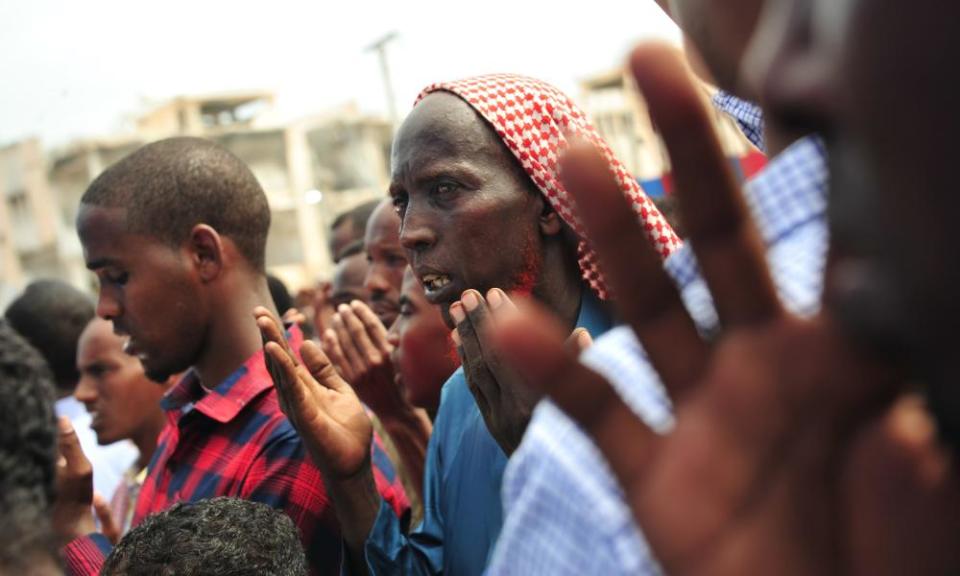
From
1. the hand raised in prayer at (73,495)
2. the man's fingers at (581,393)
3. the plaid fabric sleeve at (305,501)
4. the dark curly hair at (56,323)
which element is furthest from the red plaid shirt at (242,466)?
the dark curly hair at (56,323)

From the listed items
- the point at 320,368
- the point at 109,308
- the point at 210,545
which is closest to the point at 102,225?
the point at 109,308

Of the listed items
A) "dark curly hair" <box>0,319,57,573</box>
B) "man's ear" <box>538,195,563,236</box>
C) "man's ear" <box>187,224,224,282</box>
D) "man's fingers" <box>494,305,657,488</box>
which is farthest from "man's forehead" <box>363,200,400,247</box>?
"man's fingers" <box>494,305,657,488</box>

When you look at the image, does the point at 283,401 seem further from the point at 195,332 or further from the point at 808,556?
the point at 808,556

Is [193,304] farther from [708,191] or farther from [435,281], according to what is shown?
[708,191]

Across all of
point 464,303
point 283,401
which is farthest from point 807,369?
point 283,401

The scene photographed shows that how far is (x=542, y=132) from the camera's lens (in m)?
2.73

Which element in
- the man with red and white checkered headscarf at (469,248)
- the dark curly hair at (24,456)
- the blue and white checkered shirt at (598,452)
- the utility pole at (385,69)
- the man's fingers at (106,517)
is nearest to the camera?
the blue and white checkered shirt at (598,452)

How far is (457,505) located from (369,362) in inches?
46.7

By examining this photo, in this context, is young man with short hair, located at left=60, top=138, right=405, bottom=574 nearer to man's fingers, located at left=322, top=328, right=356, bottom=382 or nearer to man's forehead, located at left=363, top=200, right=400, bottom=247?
man's fingers, located at left=322, top=328, right=356, bottom=382

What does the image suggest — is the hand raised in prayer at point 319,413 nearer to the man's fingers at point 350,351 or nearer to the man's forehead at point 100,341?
the man's fingers at point 350,351

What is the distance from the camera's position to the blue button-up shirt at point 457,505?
2459 mm

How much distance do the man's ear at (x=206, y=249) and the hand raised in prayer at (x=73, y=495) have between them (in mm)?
667

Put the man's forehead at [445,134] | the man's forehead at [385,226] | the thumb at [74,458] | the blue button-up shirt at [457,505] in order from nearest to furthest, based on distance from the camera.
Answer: the blue button-up shirt at [457,505]
the man's forehead at [445,134]
the thumb at [74,458]
the man's forehead at [385,226]

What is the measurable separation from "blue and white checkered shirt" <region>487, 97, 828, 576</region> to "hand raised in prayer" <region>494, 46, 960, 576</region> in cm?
13
